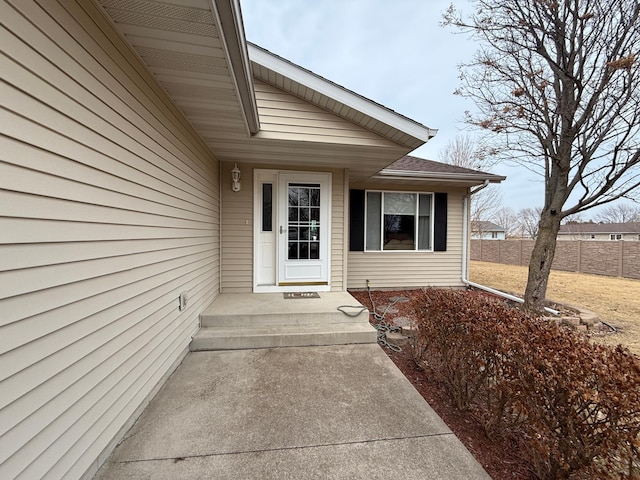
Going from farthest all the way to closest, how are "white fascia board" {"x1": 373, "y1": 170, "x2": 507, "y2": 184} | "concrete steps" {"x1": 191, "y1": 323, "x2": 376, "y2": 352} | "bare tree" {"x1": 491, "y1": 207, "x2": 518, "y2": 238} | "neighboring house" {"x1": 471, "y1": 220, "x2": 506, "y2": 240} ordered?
"bare tree" {"x1": 491, "y1": 207, "x2": 518, "y2": 238}, "neighboring house" {"x1": 471, "y1": 220, "x2": 506, "y2": 240}, "white fascia board" {"x1": 373, "y1": 170, "x2": 507, "y2": 184}, "concrete steps" {"x1": 191, "y1": 323, "x2": 376, "y2": 352}

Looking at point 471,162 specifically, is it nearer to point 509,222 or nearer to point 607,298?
point 607,298

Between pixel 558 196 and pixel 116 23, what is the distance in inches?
244

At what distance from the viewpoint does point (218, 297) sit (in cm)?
423

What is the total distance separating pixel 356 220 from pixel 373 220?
45 centimetres

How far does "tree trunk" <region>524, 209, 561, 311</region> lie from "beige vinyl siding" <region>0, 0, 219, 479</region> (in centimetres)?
575

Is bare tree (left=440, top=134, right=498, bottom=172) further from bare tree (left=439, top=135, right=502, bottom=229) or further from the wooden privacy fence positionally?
the wooden privacy fence

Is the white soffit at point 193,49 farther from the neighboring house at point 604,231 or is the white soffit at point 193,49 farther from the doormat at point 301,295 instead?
the neighboring house at point 604,231

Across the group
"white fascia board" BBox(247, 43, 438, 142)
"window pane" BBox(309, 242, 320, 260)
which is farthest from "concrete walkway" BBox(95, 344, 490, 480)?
"white fascia board" BBox(247, 43, 438, 142)

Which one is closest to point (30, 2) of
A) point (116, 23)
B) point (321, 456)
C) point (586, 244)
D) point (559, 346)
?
point (116, 23)

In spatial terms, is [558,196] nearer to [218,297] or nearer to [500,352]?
[500,352]

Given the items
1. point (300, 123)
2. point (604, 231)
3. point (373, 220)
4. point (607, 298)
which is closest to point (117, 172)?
point (300, 123)

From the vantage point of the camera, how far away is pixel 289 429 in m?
1.87

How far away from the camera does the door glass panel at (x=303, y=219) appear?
15.0ft

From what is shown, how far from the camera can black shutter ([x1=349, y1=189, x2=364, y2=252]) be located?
6.04 metres
